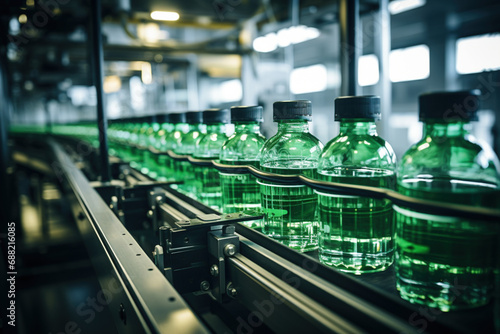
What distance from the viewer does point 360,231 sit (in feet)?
2.07

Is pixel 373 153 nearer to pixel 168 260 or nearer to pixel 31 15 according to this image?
pixel 168 260

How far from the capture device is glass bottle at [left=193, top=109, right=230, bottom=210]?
1094mm

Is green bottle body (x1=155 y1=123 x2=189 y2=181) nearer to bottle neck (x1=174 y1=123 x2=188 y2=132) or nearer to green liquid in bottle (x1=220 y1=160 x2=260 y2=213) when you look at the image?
bottle neck (x1=174 y1=123 x2=188 y2=132)

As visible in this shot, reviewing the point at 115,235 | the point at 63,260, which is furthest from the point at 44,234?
the point at 115,235

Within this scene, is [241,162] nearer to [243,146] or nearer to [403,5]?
[243,146]

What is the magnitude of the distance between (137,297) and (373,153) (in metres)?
0.44

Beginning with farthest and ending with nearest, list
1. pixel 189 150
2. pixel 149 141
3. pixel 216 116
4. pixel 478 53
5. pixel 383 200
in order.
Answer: pixel 478 53, pixel 149 141, pixel 189 150, pixel 216 116, pixel 383 200

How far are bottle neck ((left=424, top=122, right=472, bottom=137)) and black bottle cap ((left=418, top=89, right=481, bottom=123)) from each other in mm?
20

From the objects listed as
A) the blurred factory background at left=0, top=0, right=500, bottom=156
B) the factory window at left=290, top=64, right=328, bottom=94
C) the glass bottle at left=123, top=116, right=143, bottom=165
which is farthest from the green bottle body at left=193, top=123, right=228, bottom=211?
→ the factory window at left=290, top=64, right=328, bottom=94

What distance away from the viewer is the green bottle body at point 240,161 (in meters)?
0.96

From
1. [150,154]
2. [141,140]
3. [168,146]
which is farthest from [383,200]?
[141,140]

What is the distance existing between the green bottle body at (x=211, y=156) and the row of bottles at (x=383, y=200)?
0.15 meters

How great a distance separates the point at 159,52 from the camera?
259 centimetres

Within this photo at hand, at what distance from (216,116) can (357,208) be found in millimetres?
574
